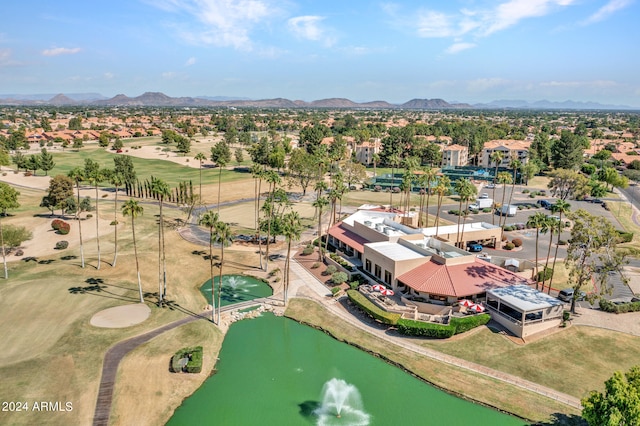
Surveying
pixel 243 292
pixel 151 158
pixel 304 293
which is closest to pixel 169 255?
pixel 243 292

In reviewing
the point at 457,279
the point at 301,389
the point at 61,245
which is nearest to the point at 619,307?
the point at 457,279

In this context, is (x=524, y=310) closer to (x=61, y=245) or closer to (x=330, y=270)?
(x=330, y=270)

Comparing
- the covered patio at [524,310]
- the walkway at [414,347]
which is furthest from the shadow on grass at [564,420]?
the covered patio at [524,310]

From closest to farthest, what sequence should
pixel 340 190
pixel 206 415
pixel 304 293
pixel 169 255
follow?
1. pixel 206 415
2. pixel 304 293
3. pixel 169 255
4. pixel 340 190

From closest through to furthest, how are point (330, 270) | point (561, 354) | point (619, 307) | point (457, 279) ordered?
point (561, 354) → point (619, 307) → point (457, 279) → point (330, 270)

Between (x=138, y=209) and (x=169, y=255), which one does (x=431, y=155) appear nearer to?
(x=169, y=255)

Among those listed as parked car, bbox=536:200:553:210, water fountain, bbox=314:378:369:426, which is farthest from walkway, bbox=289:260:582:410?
parked car, bbox=536:200:553:210

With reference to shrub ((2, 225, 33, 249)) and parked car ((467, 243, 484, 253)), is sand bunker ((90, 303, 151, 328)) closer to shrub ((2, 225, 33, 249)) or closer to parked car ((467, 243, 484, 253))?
shrub ((2, 225, 33, 249))
